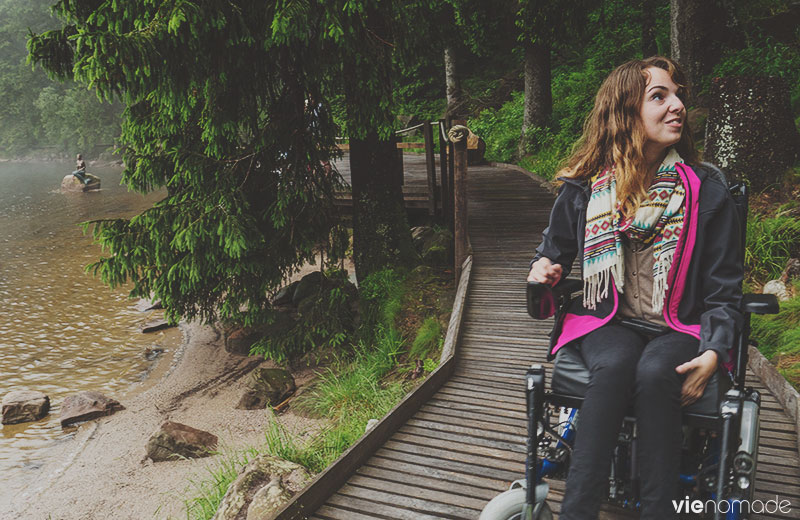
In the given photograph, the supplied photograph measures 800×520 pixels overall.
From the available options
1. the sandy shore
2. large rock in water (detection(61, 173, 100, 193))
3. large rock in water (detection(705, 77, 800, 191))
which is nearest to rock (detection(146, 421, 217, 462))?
the sandy shore

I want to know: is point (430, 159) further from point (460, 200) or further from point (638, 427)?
point (638, 427)

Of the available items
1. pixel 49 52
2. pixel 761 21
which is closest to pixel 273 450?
pixel 49 52

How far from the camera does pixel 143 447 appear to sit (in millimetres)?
6195

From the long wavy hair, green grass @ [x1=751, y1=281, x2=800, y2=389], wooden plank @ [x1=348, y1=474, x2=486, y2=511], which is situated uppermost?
the long wavy hair

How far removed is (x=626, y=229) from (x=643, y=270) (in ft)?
0.60

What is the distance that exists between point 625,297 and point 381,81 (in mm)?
4368

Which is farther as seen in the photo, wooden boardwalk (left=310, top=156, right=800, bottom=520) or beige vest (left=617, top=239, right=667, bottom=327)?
wooden boardwalk (left=310, top=156, right=800, bottom=520)

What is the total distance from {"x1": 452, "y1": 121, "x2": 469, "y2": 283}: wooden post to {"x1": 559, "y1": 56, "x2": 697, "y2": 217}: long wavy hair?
148 inches

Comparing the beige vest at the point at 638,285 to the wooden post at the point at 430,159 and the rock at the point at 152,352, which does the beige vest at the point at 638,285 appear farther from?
the rock at the point at 152,352

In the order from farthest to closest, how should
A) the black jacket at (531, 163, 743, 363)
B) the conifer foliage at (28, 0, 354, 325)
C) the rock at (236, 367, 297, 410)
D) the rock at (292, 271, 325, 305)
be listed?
the rock at (292, 271, 325, 305), the rock at (236, 367, 297, 410), the conifer foliage at (28, 0, 354, 325), the black jacket at (531, 163, 743, 363)

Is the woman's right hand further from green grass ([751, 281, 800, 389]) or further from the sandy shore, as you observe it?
the sandy shore

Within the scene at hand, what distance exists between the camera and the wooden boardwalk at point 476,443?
9.33ft

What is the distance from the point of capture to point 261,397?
672 centimetres

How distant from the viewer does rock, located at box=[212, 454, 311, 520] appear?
3.26 metres
